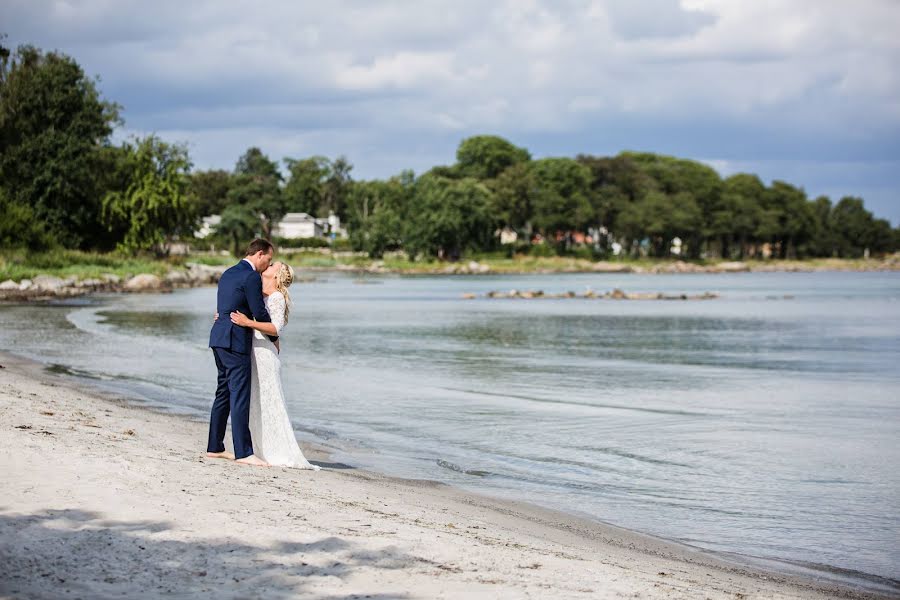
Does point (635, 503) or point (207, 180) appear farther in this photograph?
point (207, 180)

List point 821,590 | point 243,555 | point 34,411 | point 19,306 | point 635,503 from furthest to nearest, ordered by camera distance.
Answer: point 19,306 → point 34,411 → point 635,503 → point 821,590 → point 243,555

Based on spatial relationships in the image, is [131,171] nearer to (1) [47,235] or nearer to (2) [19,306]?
(1) [47,235]

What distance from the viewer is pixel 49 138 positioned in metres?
74.6

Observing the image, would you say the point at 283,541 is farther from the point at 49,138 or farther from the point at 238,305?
the point at 49,138

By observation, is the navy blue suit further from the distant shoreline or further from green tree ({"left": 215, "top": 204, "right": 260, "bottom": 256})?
→ green tree ({"left": 215, "top": 204, "right": 260, "bottom": 256})

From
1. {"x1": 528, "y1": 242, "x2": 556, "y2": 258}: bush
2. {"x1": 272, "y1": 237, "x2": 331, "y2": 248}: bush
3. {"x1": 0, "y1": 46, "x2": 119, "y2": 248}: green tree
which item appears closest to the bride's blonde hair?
{"x1": 0, "y1": 46, "x2": 119, "y2": 248}: green tree

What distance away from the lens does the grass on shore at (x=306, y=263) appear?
64.3 metres

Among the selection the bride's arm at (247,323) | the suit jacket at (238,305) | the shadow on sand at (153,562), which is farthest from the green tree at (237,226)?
the shadow on sand at (153,562)

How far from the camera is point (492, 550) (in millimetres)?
7336

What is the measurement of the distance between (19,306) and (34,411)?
3888cm

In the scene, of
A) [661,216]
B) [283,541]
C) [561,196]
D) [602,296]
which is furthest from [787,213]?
[283,541]

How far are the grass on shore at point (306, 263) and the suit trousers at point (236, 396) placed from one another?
51921mm

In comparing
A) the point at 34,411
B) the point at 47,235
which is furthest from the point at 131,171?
the point at 34,411

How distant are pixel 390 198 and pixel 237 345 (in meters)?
142
